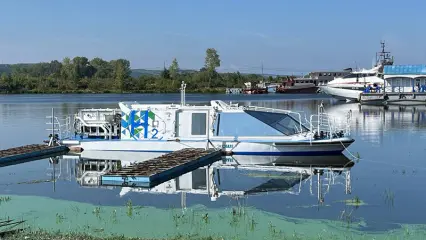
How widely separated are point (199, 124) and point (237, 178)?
7005 millimetres

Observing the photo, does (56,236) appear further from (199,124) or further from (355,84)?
(355,84)

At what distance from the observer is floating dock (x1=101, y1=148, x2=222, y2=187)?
1928 centimetres

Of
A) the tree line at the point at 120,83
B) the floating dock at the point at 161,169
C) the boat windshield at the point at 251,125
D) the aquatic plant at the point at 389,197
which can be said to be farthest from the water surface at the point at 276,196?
the tree line at the point at 120,83

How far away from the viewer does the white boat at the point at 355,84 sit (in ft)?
283

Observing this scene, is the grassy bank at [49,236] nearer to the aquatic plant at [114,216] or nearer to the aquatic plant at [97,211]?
the aquatic plant at [114,216]

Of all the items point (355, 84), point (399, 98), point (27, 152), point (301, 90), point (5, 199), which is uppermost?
point (355, 84)

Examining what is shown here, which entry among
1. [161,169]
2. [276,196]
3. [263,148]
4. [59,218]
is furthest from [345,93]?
[59,218]

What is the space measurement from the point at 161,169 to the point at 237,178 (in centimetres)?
294

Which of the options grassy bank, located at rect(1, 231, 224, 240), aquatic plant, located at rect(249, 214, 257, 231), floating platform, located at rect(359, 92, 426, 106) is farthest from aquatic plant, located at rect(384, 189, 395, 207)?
floating platform, located at rect(359, 92, 426, 106)

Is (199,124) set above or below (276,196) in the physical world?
above

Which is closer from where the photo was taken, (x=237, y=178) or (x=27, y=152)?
(x=237, y=178)

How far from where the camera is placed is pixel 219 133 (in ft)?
90.8

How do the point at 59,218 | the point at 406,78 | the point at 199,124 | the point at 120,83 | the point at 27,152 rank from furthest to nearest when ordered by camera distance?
the point at 120,83 → the point at 406,78 → the point at 199,124 → the point at 27,152 → the point at 59,218

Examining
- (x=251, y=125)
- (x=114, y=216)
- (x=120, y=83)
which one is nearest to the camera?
(x=114, y=216)
